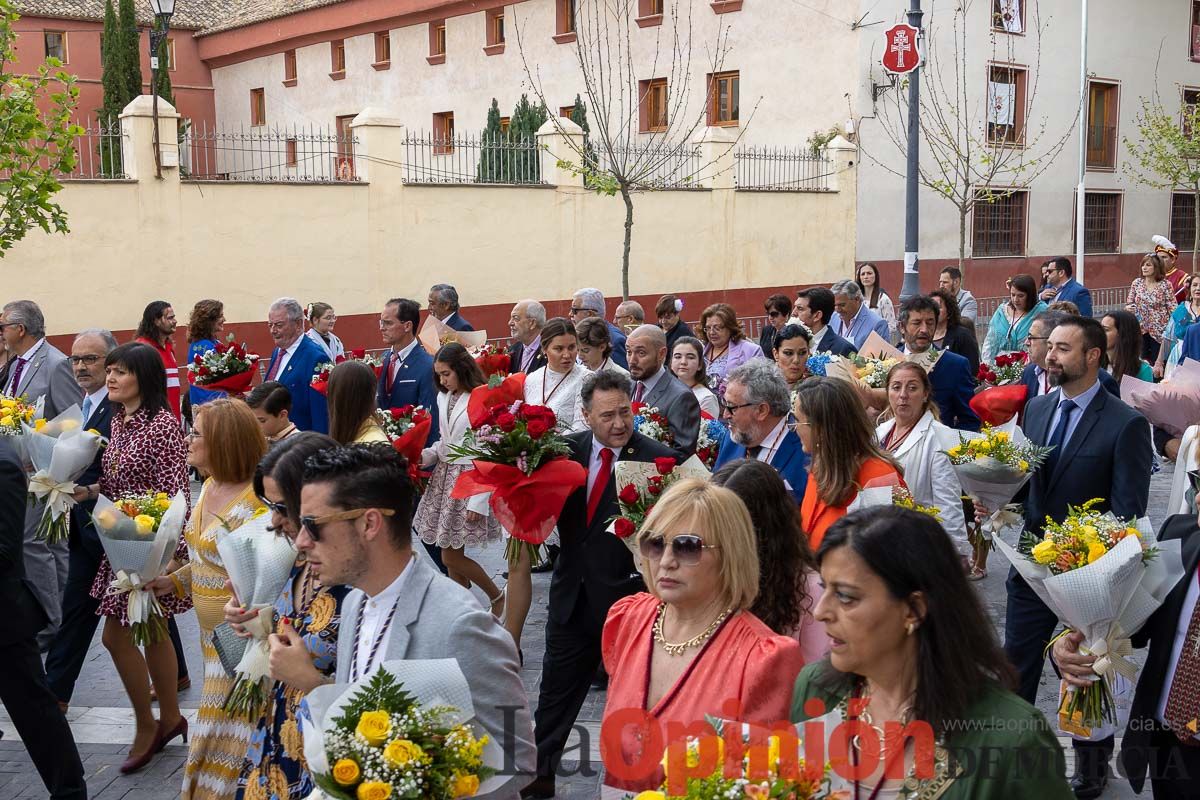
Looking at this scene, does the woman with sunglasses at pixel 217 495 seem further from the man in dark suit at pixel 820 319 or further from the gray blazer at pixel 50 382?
the man in dark suit at pixel 820 319

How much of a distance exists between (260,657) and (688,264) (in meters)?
21.2

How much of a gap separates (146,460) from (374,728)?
405 centimetres

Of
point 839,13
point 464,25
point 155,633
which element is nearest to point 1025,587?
point 155,633

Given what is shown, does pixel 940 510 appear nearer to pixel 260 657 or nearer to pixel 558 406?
pixel 558 406

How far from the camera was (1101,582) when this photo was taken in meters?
4.19

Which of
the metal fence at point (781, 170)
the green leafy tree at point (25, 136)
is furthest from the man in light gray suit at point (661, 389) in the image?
the metal fence at point (781, 170)

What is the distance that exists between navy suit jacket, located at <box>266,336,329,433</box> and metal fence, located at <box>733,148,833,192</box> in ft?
53.6

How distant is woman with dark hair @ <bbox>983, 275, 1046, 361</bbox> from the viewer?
11.5 meters

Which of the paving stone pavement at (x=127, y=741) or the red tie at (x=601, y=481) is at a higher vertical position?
the red tie at (x=601, y=481)

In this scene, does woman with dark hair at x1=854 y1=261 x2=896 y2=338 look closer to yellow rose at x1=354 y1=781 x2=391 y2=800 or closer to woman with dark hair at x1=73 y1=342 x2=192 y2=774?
woman with dark hair at x1=73 y1=342 x2=192 y2=774

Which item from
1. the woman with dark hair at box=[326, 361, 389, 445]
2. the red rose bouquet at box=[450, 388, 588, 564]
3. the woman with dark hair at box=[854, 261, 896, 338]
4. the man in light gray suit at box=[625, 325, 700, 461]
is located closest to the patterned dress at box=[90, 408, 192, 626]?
the woman with dark hair at box=[326, 361, 389, 445]

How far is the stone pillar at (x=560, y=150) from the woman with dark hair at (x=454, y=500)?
14011 mm

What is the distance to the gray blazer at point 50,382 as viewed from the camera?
28.8ft

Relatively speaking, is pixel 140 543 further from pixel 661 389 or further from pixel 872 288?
pixel 872 288
